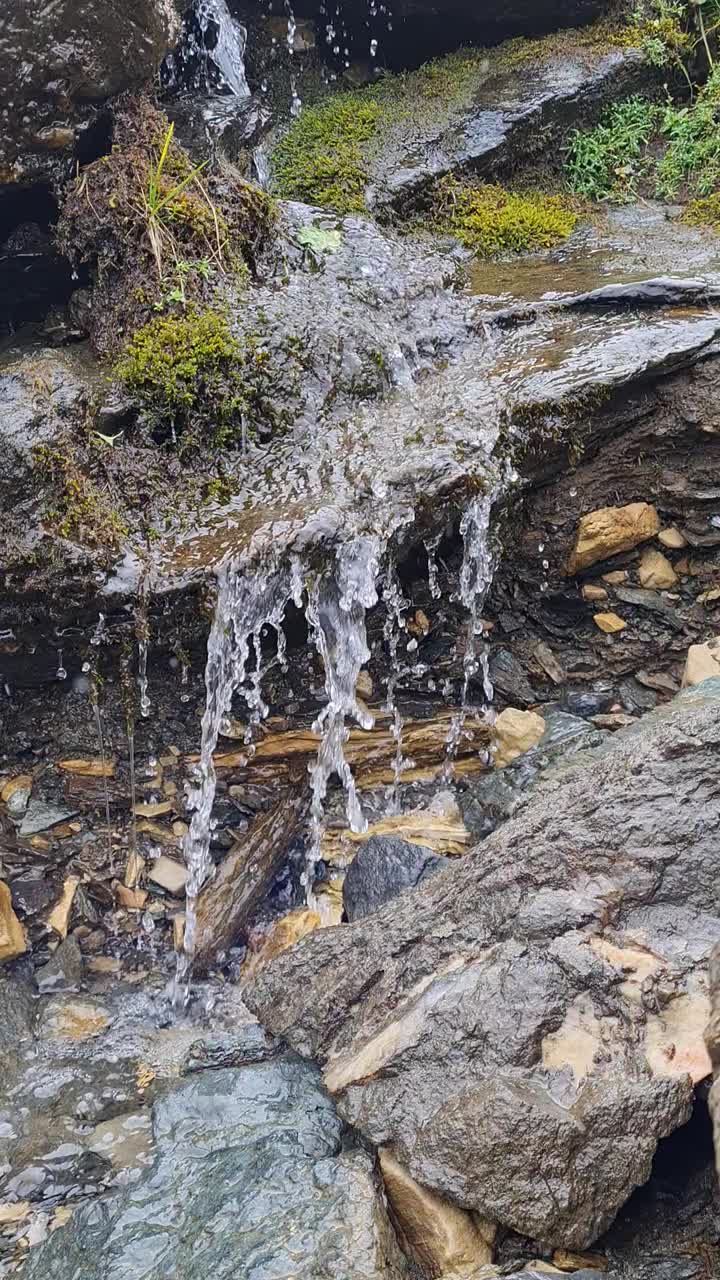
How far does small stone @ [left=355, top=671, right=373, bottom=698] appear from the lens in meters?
4.93

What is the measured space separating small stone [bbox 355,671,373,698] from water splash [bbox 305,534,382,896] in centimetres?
4

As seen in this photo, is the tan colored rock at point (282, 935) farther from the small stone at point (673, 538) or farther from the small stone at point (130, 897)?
the small stone at point (673, 538)

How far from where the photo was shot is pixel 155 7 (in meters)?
4.50

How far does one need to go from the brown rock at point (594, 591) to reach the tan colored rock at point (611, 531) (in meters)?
0.13

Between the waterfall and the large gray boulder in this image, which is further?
the waterfall

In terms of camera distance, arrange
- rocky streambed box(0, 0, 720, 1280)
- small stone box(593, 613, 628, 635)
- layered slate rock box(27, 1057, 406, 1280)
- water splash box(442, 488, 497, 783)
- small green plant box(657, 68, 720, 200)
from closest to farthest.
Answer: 1. layered slate rock box(27, 1057, 406, 1280)
2. rocky streambed box(0, 0, 720, 1280)
3. water splash box(442, 488, 497, 783)
4. small stone box(593, 613, 628, 635)
5. small green plant box(657, 68, 720, 200)

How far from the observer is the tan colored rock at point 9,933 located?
14.0 feet

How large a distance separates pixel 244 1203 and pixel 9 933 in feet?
7.01

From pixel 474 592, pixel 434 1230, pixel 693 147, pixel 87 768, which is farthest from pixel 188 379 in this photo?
pixel 693 147

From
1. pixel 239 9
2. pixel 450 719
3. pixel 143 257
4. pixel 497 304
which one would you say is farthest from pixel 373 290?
pixel 239 9

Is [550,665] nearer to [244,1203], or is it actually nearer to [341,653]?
[341,653]

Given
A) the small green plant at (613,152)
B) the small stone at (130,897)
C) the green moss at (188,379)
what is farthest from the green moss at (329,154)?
the small stone at (130,897)

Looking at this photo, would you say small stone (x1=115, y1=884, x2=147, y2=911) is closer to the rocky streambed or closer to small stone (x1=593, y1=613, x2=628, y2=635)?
the rocky streambed

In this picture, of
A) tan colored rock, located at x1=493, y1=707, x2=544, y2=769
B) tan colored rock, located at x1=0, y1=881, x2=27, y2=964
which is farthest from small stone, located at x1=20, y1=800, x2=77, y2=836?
tan colored rock, located at x1=493, y1=707, x2=544, y2=769
